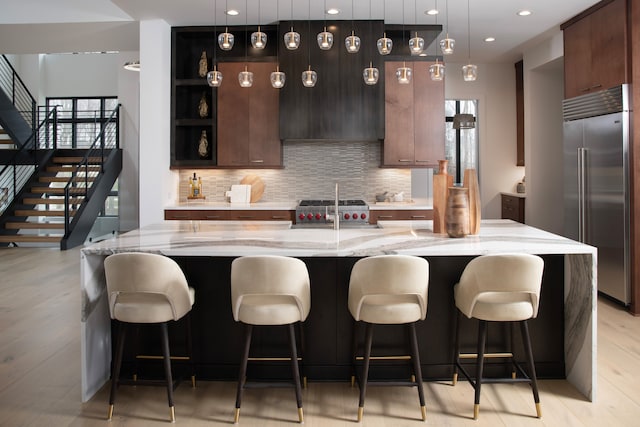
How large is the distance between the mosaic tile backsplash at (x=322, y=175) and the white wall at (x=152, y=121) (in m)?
0.58

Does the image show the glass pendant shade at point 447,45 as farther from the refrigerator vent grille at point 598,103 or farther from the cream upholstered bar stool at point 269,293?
the refrigerator vent grille at point 598,103

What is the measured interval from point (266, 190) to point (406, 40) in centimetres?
235

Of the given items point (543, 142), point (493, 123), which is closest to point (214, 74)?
point (543, 142)

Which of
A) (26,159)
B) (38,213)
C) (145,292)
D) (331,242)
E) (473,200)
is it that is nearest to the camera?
(145,292)

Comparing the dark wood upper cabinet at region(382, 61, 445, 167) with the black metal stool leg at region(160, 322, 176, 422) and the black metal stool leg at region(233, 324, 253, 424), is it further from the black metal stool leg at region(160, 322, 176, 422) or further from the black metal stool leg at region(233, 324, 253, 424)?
the black metal stool leg at region(160, 322, 176, 422)

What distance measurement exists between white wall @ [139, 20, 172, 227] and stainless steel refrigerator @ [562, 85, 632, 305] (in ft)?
14.2

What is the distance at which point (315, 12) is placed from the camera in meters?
5.63

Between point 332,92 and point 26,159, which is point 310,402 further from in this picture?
point 26,159

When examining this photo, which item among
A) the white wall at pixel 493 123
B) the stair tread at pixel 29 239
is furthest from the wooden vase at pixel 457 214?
the stair tread at pixel 29 239

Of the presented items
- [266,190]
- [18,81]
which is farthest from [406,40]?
[18,81]

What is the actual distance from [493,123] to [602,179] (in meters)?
3.18

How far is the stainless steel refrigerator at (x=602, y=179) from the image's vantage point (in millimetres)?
5008

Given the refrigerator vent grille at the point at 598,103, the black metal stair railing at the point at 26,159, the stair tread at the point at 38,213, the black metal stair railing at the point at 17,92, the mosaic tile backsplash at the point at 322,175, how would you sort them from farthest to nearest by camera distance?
1. the black metal stair railing at the point at 17,92
2. the black metal stair railing at the point at 26,159
3. the stair tread at the point at 38,213
4. the mosaic tile backsplash at the point at 322,175
5. the refrigerator vent grille at the point at 598,103

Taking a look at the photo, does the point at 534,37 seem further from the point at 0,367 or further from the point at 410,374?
the point at 0,367
